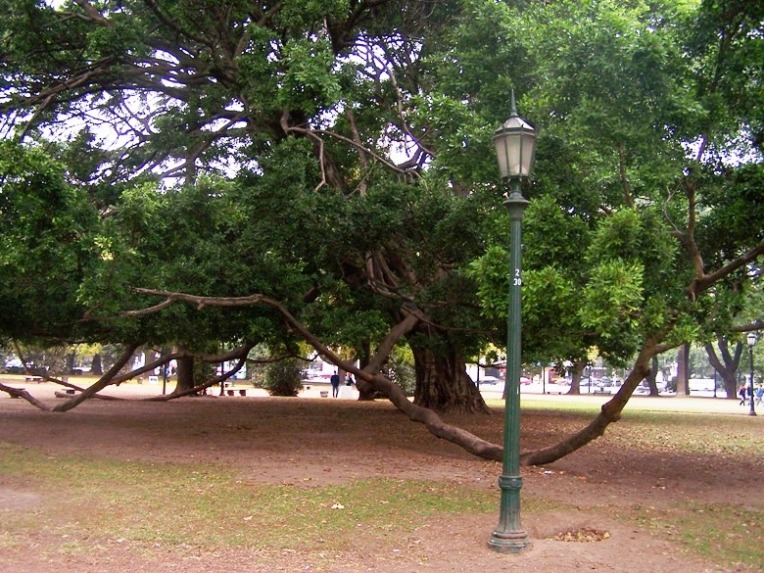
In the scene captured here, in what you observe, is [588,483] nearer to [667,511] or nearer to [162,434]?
[667,511]

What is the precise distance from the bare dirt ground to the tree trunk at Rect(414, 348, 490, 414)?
1.03 meters

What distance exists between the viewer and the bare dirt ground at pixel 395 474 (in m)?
6.97

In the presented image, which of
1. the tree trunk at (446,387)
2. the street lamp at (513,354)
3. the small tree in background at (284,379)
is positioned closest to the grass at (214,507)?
the street lamp at (513,354)

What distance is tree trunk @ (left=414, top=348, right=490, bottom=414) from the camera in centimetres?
2194

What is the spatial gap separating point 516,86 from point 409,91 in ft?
14.5

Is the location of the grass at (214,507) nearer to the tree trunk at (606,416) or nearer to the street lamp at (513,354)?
the street lamp at (513,354)

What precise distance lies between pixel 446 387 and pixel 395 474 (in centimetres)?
1053

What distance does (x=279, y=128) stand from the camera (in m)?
15.5

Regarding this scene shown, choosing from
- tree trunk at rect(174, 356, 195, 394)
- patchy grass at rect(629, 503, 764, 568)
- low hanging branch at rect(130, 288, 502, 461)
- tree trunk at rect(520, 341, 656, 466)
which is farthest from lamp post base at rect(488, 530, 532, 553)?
tree trunk at rect(174, 356, 195, 394)

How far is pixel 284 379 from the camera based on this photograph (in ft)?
120

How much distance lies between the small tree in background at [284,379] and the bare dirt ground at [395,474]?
12686 mm

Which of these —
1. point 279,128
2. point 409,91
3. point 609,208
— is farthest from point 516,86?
point 279,128

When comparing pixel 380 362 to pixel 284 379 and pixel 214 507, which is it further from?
pixel 284 379

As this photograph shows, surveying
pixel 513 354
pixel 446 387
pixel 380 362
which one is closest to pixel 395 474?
pixel 380 362
